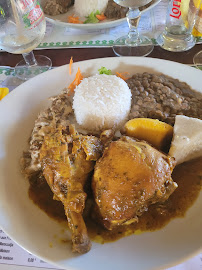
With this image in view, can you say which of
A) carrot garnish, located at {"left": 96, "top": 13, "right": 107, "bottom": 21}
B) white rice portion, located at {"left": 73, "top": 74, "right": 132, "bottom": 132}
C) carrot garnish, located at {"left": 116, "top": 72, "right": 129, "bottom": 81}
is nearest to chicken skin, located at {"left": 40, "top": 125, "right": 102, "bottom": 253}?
white rice portion, located at {"left": 73, "top": 74, "right": 132, "bottom": 132}

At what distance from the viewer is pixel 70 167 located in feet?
3.84

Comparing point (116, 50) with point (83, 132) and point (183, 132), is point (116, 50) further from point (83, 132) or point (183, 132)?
point (183, 132)

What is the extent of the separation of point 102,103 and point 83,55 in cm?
71

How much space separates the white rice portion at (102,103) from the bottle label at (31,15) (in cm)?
56

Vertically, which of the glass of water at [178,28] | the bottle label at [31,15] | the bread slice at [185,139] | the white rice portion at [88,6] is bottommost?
the bread slice at [185,139]

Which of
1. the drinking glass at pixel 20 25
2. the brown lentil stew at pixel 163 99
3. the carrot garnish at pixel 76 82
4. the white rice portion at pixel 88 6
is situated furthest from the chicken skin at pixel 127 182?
the white rice portion at pixel 88 6

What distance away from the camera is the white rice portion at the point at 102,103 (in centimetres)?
159

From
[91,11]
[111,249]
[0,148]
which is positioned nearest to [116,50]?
[91,11]

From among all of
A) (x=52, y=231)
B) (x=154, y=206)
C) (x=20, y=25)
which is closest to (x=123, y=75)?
(x=20, y=25)

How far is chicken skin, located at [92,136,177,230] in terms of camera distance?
1.08 metres

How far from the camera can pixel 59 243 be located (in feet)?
3.66

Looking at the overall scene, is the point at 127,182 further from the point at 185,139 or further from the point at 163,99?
the point at 163,99

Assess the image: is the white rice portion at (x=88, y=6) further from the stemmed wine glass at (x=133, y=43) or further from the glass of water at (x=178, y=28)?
the glass of water at (x=178, y=28)

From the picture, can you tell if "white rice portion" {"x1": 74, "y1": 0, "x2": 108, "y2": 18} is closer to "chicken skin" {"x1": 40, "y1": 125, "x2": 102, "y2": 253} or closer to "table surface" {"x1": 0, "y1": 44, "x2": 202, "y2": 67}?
"table surface" {"x1": 0, "y1": 44, "x2": 202, "y2": 67}
